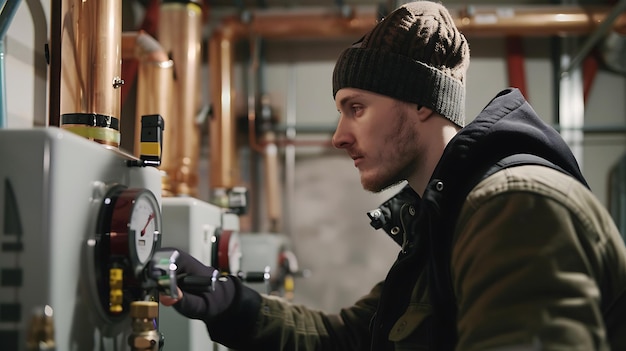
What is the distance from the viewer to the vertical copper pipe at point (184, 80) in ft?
5.48

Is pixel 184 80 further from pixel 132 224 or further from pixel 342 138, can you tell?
pixel 132 224

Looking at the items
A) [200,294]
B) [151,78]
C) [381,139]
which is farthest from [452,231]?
[151,78]

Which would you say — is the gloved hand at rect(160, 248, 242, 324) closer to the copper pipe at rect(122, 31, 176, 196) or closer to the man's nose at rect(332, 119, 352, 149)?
the man's nose at rect(332, 119, 352, 149)

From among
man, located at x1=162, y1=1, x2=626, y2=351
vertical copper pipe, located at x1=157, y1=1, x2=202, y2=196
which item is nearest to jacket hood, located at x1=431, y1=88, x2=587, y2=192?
man, located at x1=162, y1=1, x2=626, y2=351

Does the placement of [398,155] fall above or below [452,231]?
above

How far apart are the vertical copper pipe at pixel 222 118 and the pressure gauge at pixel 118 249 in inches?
58.5

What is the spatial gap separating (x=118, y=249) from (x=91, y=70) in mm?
299

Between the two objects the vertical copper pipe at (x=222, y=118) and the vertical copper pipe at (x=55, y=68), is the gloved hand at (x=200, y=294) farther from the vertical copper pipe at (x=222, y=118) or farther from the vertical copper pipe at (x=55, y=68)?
the vertical copper pipe at (x=222, y=118)

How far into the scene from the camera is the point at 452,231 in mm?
886


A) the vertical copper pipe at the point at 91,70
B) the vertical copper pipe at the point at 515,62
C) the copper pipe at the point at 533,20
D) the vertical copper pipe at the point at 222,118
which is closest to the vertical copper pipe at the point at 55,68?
the vertical copper pipe at the point at 91,70

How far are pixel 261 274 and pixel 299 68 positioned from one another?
164 cm

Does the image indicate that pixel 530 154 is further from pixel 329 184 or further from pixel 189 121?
pixel 329 184

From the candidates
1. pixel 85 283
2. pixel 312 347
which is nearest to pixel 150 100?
pixel 312 347

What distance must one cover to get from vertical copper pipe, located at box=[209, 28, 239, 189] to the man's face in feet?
4.04
